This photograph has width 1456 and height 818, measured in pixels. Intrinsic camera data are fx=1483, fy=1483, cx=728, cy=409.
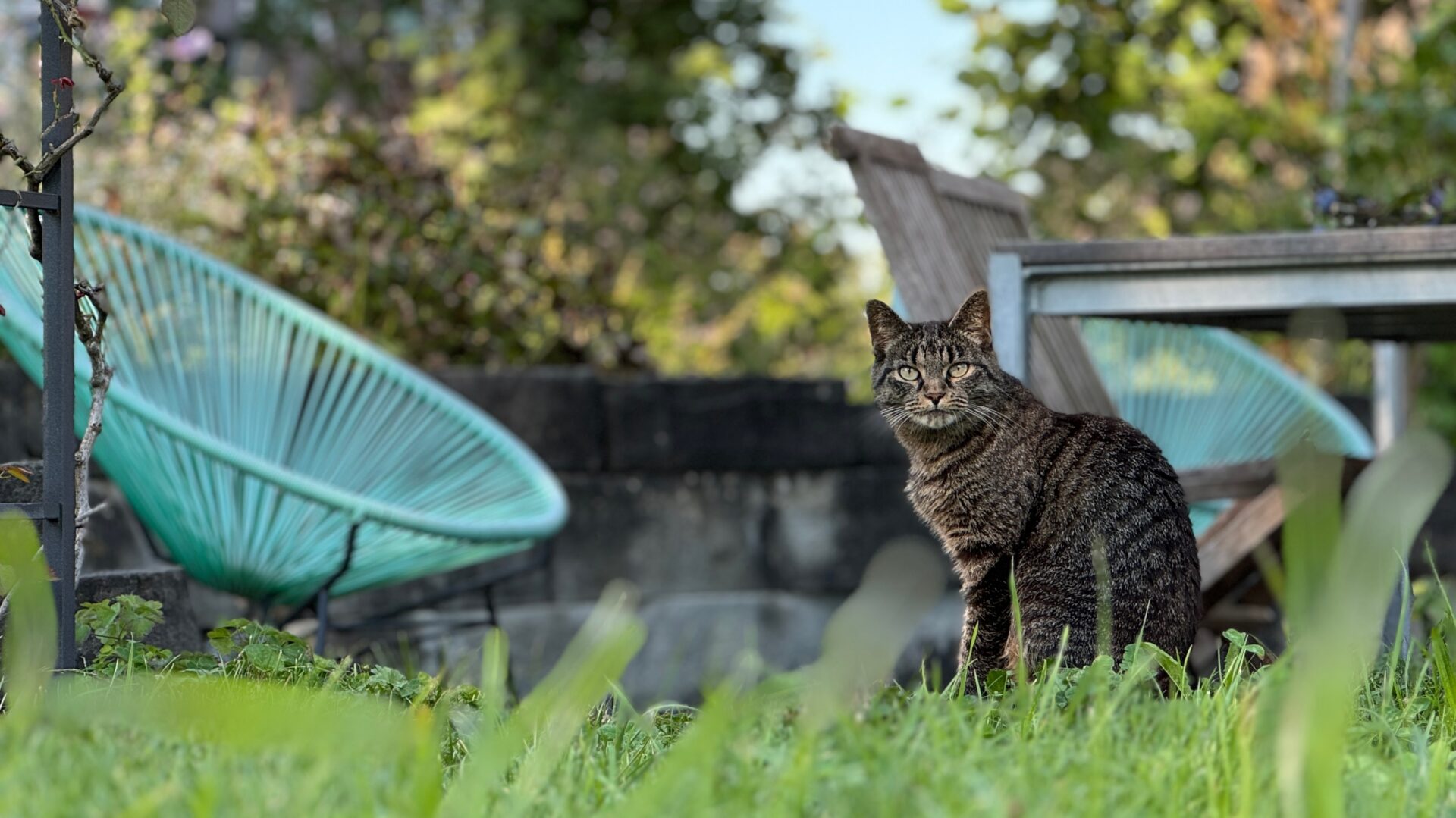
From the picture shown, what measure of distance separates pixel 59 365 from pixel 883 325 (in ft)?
3.39

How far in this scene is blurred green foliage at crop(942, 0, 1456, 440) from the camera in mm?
4672

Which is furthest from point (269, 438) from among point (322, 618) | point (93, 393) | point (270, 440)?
point (93, 393)

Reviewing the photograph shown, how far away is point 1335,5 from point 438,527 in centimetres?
461

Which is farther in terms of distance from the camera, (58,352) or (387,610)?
(387,610)

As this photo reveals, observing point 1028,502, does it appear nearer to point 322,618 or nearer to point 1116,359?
point 322,618

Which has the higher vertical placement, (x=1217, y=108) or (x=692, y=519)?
(x=1217, y=108)

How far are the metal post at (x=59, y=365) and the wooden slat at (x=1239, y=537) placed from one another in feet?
5.67

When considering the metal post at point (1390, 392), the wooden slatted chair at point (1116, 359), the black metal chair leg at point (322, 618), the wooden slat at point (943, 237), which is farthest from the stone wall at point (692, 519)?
the metal post at point (1390, 392)

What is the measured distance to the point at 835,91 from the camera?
6.14 m

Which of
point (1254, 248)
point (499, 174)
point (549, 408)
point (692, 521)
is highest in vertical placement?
point (499, 174)

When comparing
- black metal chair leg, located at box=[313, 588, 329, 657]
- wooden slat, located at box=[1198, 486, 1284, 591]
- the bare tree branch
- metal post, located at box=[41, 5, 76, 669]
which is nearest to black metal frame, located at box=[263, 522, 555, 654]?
black metal chair leg, located at box=[313, 588, 329, 657]

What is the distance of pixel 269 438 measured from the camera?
301cm

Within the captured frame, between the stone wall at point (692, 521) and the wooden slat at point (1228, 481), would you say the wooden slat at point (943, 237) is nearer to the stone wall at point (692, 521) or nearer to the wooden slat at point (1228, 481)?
the wooden slat at point (1228, 481)

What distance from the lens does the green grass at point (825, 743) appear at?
102cm
